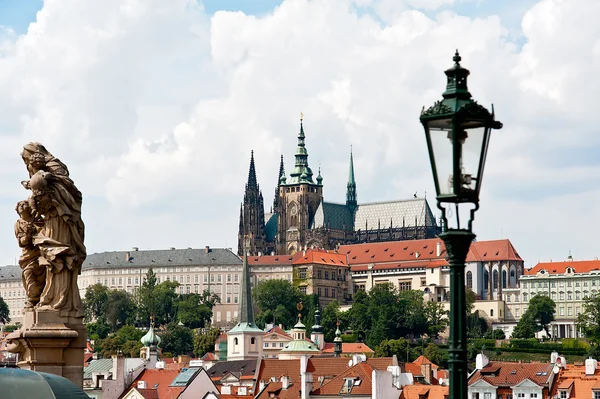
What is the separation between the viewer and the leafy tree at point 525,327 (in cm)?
18888

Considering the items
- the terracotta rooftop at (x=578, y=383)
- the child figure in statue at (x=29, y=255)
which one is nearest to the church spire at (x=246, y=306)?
the terracotta rooftop at (x=578, y=383)

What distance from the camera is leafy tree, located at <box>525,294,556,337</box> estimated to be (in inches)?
7682

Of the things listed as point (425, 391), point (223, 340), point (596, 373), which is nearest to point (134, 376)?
point (425, 391)

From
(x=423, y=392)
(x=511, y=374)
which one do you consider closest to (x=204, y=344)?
(x=511, y=374)

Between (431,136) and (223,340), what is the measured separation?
161 m

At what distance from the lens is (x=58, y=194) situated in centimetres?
1121

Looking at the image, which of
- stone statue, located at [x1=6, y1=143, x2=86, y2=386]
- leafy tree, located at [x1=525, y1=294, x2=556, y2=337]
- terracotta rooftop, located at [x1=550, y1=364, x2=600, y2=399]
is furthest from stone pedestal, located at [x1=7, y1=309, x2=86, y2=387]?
leafy tree, located at [x1=525, y1=294, x2=556, y2=337]

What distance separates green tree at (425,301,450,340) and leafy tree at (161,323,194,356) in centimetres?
3054

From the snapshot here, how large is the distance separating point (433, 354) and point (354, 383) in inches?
3259

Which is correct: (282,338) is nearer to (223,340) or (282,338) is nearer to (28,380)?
(223,340)

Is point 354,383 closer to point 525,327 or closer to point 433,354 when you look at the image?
point 433,354

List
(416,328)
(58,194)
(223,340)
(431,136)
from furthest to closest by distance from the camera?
1. (416,328)
2. (223,340)
3. (58,194)
4. (431,136)

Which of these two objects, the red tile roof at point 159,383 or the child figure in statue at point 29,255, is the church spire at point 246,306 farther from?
the child figure in statue at point 29,255

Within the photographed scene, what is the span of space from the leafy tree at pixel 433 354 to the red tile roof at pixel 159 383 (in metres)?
73.5
